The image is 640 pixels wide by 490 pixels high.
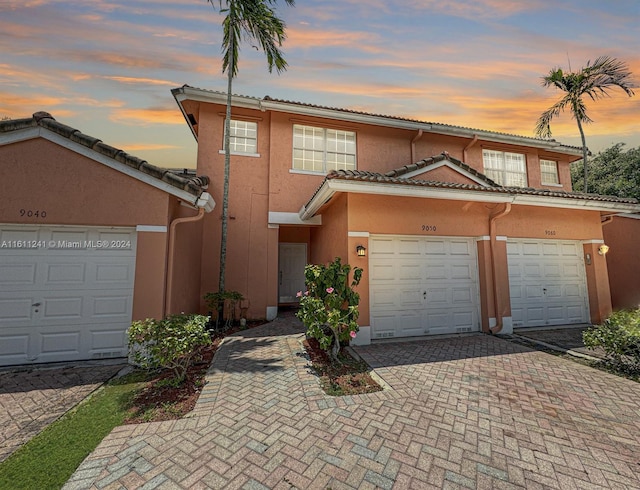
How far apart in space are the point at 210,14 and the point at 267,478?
12.1 meters

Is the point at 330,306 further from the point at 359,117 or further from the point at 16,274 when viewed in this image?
the point at 359,117

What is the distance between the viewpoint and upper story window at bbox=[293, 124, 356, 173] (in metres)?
10.5

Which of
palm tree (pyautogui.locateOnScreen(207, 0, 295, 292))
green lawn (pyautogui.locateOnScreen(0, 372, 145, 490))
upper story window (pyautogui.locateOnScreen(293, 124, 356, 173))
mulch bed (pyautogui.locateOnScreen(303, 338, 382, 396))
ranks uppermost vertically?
palm tree (pyautogui.locateOnScreen(207, 0, 295, 292))

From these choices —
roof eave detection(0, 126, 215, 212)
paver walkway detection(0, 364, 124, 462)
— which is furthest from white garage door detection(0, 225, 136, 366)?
roof eave detection(0, 126, 215, 212)

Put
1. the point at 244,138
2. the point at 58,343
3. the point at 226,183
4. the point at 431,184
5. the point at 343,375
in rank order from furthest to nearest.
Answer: the point at 244,138 → the point at 226,183 → the point at 431,184 → the point at 58,343 → the point at 343,375

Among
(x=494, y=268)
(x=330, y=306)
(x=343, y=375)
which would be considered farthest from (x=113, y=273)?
(x=494, y=268)

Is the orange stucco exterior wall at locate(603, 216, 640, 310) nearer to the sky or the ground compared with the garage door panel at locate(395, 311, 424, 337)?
nearer to the sky

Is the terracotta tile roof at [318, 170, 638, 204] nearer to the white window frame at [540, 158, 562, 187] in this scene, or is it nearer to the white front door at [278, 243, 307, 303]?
the white window frame at [540, 158, 562, 187]

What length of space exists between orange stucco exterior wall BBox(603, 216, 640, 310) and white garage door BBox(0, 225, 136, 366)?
17.5 meters

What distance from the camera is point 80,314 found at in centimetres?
561

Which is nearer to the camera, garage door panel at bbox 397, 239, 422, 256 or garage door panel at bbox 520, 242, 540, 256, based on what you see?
garage door panel at bbox 397, 239, 422, 256

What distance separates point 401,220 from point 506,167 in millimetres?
9775

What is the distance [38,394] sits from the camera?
14.0ft

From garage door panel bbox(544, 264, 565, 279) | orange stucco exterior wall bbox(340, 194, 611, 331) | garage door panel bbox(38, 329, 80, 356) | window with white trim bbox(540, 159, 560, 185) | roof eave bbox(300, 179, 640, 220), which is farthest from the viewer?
window with white trim bbox(540, 159, 560, 185)
